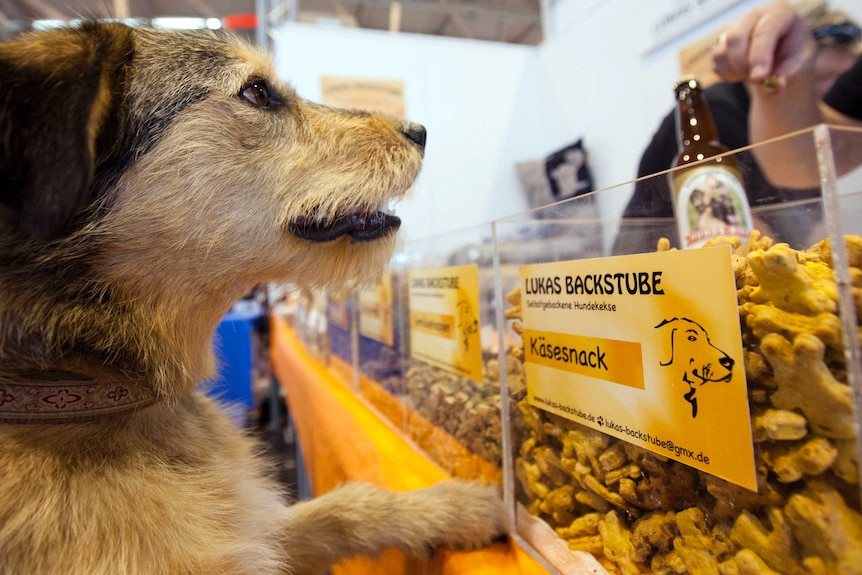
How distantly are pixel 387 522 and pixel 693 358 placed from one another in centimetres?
51

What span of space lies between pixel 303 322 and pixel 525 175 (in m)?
1.52

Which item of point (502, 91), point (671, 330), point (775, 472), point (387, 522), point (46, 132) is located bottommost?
point (387, 522)

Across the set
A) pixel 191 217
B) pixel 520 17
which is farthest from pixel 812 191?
pixel 520 17

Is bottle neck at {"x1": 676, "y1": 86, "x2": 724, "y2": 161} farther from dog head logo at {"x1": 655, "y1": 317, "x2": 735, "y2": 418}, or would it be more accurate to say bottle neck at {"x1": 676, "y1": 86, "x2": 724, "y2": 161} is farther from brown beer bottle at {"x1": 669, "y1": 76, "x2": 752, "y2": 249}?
dog head logo at {"x1": 655, "y1": 317, "x2": 735, "y2": 418}

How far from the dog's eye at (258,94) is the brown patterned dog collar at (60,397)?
0.46 meters

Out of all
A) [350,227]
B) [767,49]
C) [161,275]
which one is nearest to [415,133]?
[350,227]

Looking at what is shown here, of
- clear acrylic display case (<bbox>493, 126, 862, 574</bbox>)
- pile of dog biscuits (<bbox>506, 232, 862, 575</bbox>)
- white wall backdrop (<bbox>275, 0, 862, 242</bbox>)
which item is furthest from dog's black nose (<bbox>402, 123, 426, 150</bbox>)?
white wall backdrop (<bbox>275, 0, 862, 242</bbox>)

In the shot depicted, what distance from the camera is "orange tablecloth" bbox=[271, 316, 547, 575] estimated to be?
2.05 ft

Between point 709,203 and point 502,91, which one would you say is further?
point 502,91

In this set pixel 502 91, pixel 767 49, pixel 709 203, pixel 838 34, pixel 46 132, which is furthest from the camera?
pixel 502 91

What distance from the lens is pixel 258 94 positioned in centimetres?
77

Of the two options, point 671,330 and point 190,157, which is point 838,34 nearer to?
point 671,330

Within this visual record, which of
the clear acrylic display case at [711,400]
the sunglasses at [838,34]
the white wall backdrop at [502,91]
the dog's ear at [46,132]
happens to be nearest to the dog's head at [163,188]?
the dog's ear at [46,132]

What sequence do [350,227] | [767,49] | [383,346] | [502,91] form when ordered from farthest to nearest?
[502,91] → [383,346] → [767,49] → [350,227]
